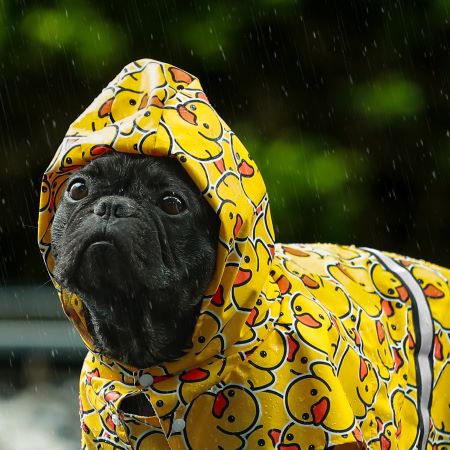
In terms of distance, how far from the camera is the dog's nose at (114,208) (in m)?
2.25

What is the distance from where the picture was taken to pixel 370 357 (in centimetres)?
260

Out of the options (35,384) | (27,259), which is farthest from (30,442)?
(27,259)

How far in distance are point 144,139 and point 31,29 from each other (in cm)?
211

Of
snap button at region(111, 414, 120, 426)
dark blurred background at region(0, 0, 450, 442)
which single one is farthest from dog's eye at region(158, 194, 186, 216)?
dark blurred background at region(0, 0, 450, 442)

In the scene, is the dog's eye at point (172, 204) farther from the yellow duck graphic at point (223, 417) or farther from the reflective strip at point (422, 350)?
the reflective strip at point (422, 350)

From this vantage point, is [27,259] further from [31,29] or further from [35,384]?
[31,29]

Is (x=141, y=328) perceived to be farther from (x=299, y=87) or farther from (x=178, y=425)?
(x=299, y=87)

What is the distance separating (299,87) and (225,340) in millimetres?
2300

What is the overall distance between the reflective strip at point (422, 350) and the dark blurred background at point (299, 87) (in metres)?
1.43

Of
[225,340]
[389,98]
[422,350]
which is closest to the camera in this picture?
[225,340]

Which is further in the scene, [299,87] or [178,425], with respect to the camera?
[299,87]

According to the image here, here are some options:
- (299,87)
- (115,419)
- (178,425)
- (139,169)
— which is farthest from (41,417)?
(139,169)

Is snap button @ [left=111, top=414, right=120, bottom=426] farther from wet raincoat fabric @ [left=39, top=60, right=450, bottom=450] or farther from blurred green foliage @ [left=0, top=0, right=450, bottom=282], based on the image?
blurred green foliage @ [left=0, top=0, right=450, bottom=282]

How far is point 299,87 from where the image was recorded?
14.7ft
